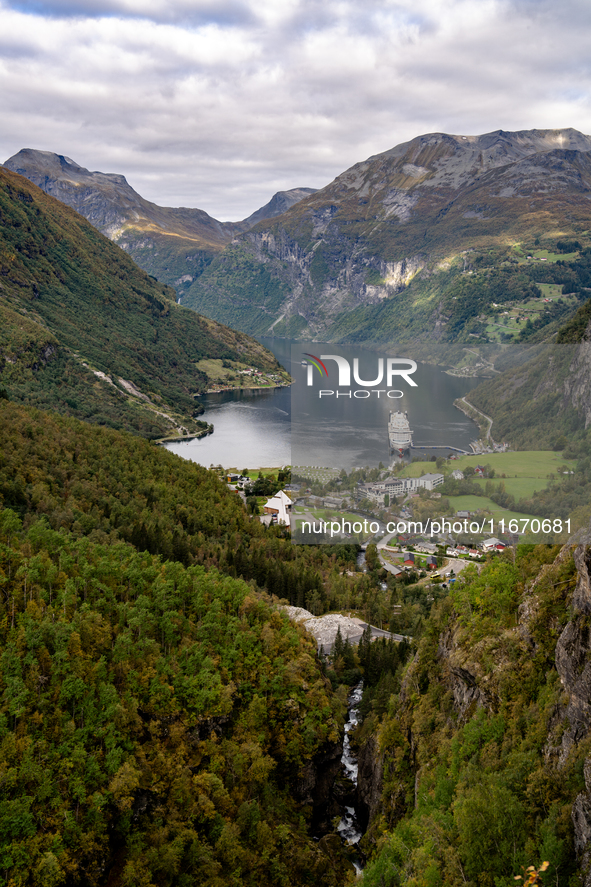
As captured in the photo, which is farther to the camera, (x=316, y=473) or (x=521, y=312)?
(x=521, y=312)

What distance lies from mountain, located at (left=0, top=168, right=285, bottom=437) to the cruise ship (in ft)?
301

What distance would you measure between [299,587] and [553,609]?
36.3m

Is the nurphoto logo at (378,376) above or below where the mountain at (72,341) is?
below

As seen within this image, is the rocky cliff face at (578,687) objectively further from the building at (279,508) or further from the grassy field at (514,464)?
the building at (279,508)

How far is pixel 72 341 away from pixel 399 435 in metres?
140

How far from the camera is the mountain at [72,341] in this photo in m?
124

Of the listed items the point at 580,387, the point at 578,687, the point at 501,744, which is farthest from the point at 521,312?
the point at 578,687

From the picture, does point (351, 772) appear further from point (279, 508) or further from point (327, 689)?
point (279, 508)

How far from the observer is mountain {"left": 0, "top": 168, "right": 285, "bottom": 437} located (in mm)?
123688

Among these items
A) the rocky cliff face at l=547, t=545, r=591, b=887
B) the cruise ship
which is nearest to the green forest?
the rocky cliff face at l=547, t=545, r=591, b=887

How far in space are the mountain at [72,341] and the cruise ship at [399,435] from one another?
91889mm

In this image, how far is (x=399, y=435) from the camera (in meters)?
26.7

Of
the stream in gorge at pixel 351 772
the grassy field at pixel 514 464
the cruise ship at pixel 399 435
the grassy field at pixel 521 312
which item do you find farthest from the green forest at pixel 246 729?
the grassy field at pixel 521 312

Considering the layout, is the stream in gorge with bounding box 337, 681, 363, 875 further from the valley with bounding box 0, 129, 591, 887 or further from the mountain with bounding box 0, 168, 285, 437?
the mountain with bounding box 0, 168, 285, 437
